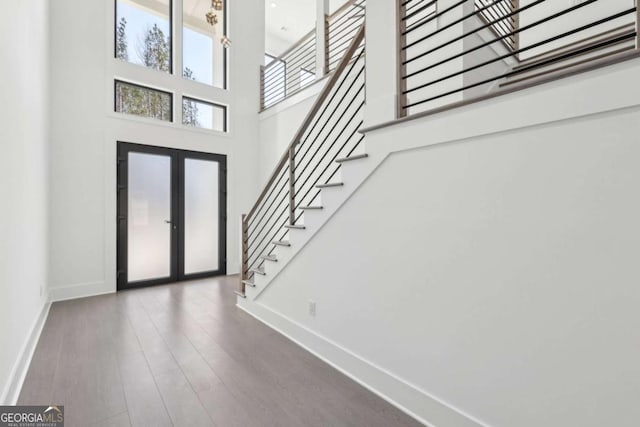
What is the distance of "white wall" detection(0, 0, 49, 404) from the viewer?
1896 millimetres

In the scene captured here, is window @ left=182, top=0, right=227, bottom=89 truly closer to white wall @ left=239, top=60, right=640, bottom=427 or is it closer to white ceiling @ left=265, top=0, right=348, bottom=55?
white ceiling @ left=265, top=0, right=348, bottom=55

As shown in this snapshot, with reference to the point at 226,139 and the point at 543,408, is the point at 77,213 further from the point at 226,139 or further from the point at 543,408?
the point at 543,408

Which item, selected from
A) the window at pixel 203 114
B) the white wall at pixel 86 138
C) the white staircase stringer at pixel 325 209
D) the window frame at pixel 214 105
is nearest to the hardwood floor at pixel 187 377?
the white staircase stringer at pixel 325 209

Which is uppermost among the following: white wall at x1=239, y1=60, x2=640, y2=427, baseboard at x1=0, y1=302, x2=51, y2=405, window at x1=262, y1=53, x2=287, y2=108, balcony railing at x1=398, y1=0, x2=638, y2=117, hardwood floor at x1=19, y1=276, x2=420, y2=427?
window at x1=262, y1=53, x2=287, y2=108

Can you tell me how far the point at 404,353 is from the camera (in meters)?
1.92

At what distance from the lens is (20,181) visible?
7.70 feet

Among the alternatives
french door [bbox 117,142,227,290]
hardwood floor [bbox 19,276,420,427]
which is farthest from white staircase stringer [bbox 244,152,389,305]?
french door [bbox 117,142,227,290]

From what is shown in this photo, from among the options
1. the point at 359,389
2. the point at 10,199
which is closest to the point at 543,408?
the point at 359,389

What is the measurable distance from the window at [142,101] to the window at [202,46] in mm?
615

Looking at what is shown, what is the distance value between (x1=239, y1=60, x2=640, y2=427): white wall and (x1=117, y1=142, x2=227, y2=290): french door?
386 cm

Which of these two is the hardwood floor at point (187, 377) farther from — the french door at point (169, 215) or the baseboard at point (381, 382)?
the french door at point (169, 215)

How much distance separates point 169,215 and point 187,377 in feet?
11.1

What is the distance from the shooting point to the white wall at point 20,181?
1896 mm

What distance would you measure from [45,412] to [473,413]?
2.52 m
